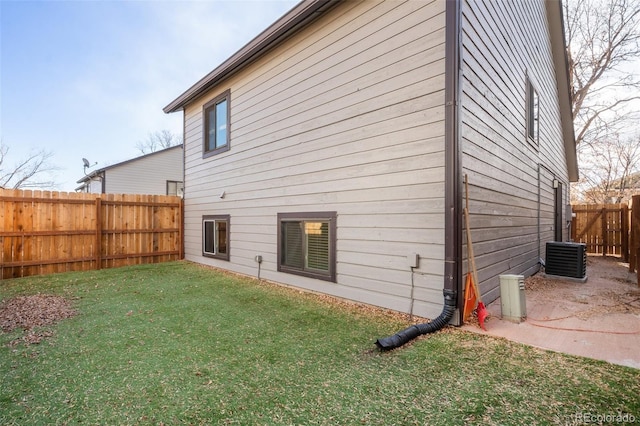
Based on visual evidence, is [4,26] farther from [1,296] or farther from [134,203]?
[1,296]

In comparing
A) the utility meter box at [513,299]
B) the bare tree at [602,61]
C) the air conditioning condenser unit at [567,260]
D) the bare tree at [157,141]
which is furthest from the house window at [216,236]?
the bare tree at [157,141]

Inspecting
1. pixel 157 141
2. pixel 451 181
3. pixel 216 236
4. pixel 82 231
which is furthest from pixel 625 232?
pixel 157 141

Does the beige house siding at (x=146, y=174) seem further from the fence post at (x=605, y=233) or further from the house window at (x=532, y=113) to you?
the fence post at (x=605, y=233)

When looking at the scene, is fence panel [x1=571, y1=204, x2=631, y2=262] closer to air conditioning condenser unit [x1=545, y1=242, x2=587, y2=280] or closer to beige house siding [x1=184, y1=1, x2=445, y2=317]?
air conditioning condenser unit [x1=545, y1=242, x2=587, y2=280]

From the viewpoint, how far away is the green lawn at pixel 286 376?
186cm

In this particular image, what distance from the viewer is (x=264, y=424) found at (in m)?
1.78

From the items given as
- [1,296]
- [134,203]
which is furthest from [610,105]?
[1,296]

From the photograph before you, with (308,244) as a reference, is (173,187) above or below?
above

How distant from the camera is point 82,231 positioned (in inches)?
285

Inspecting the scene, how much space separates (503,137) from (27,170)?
2346cm

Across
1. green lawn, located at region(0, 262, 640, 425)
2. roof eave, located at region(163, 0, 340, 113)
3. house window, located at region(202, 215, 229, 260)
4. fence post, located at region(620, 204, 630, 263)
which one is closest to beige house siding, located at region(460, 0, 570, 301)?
green lawn, located at region(0, 262, 640, 425)

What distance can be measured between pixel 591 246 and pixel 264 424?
1225cm

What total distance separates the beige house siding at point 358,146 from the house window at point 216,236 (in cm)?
65

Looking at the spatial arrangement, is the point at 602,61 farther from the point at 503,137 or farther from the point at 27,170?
the point at 27,170
